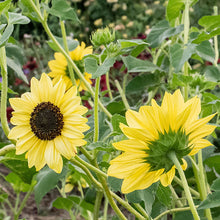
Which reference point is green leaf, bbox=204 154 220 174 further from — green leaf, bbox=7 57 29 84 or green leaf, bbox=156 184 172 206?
green leaf, bbox=7 57 29 84

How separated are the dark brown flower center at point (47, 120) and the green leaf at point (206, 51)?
11.0 inches

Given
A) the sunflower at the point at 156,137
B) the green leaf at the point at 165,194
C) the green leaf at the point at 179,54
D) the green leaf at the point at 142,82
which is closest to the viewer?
the sunflower at the point at 156,137

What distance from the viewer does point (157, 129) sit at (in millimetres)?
316

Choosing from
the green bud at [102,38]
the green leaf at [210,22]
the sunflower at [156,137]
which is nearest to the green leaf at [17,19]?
the green bud at [102,38]

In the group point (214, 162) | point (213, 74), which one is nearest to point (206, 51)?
point (213, 74)

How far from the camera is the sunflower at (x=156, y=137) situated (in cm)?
31

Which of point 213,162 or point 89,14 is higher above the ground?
point 213,162

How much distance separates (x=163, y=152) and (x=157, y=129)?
0.02 metres

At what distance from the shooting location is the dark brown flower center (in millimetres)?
380

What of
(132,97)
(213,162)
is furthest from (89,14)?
(213,162)

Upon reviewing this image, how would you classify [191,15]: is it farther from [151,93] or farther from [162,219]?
[162,219]

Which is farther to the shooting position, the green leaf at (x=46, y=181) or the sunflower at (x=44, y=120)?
the green leaf at (x=46, y=181)

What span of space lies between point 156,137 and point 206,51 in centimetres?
31

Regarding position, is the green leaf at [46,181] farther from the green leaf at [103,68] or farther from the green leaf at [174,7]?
the green leaf at [174,7]
